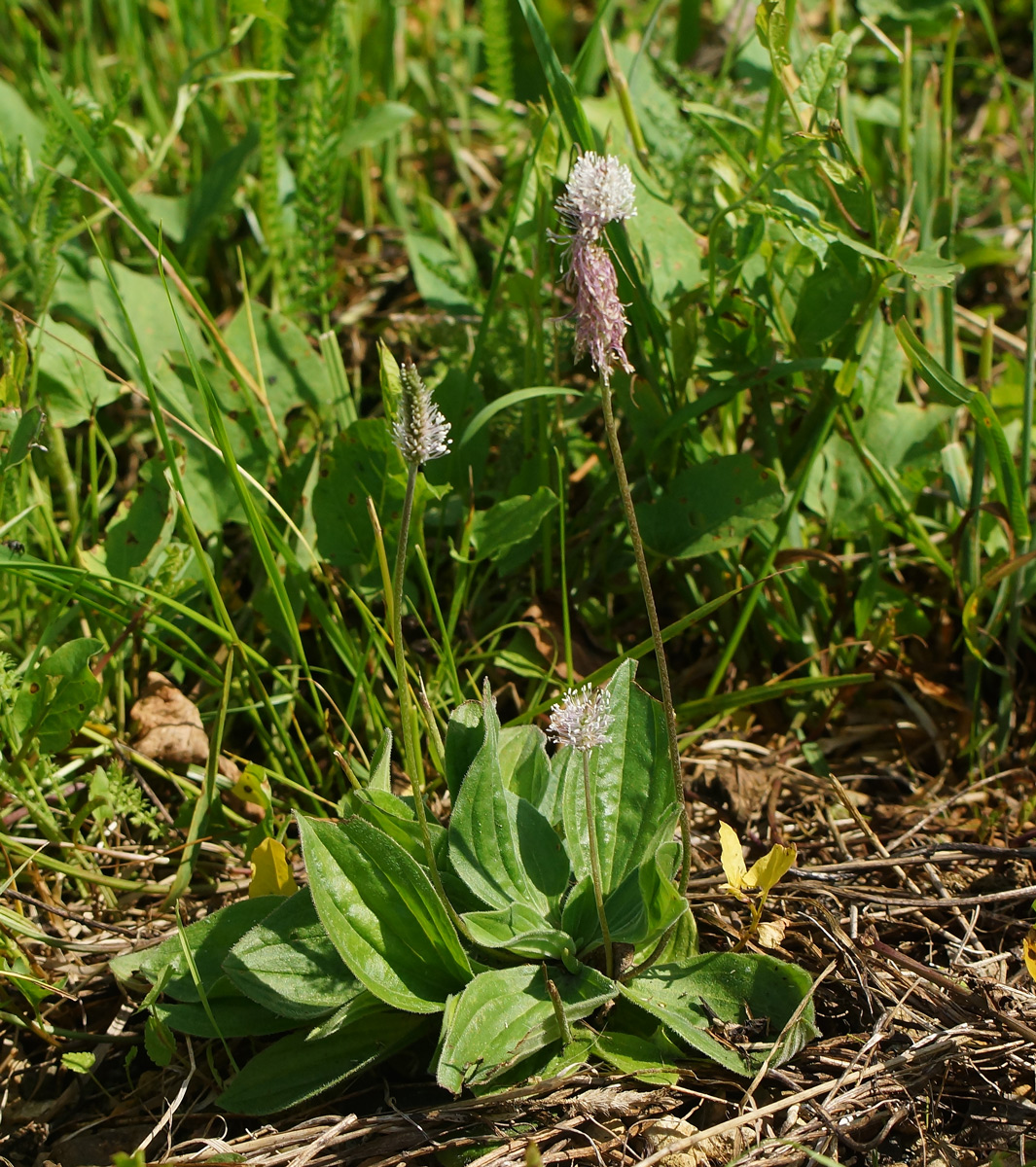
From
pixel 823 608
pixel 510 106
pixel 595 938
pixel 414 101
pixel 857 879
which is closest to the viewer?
pixel 595 938

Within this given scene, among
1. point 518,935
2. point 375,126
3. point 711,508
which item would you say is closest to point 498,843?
point 518,935

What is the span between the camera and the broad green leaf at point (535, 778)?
5.68 feet

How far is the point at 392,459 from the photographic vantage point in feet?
6.45

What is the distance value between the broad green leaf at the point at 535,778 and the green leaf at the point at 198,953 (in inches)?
16.0

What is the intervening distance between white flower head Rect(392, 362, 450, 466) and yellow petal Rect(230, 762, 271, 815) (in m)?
0.83

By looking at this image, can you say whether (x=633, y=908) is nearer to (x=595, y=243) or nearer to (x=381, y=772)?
(x=381, y=772)

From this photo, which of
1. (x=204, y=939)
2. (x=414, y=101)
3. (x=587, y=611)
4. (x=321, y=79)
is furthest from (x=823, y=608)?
(x=414, y=101)

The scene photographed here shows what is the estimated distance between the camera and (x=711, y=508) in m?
2.07

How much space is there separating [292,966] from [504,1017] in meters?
0.31

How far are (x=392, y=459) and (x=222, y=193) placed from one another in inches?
47.3

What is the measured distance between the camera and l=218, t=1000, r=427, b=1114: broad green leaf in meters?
1.51

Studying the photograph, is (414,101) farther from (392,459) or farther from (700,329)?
(392,459)

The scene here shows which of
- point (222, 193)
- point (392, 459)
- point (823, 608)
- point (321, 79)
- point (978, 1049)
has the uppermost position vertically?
point (321, 79)

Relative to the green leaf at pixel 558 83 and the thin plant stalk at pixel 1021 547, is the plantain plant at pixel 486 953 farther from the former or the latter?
the green leaf at pixel 558 83
